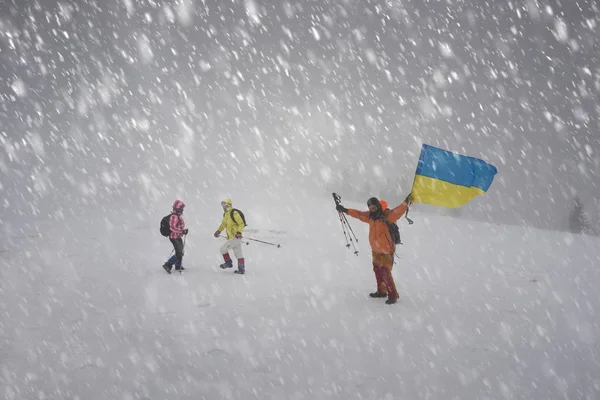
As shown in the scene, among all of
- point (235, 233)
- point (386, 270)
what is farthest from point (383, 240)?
point (235, 233)

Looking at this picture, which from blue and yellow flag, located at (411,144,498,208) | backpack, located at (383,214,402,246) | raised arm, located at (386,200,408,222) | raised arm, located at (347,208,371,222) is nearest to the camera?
raised arm, located at (386,200,408,222)

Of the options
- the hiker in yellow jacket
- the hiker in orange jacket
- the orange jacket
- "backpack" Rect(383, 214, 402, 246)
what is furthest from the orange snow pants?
the hiker in yellow jacket

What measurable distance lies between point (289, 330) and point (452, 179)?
465 centimetres

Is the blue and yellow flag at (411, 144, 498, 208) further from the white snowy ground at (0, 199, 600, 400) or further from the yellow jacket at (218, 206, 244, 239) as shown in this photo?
the yellow jacket at (218, 206, 244, 239)

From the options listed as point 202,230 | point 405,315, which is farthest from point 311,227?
point 405,315

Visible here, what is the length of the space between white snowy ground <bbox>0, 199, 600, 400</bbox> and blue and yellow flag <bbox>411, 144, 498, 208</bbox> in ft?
7.45

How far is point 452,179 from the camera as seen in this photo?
24.2 feet

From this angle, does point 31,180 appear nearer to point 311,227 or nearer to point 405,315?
point 311,227

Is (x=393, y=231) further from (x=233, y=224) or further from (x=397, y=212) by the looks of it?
(x=233, y=224)

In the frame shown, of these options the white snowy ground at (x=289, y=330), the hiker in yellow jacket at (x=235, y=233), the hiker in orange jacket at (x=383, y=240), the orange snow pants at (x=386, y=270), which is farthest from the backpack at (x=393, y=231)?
the hiker in yellow jacket at (x=235, y=233)

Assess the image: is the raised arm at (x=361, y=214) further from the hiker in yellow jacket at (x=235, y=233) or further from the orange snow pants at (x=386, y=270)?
the hiker in yellow jacket at (x=235, y=233)

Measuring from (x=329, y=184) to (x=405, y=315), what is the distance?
182ft

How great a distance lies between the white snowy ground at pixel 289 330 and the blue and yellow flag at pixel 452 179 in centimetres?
227

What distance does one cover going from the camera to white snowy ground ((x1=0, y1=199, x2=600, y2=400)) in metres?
3.99
